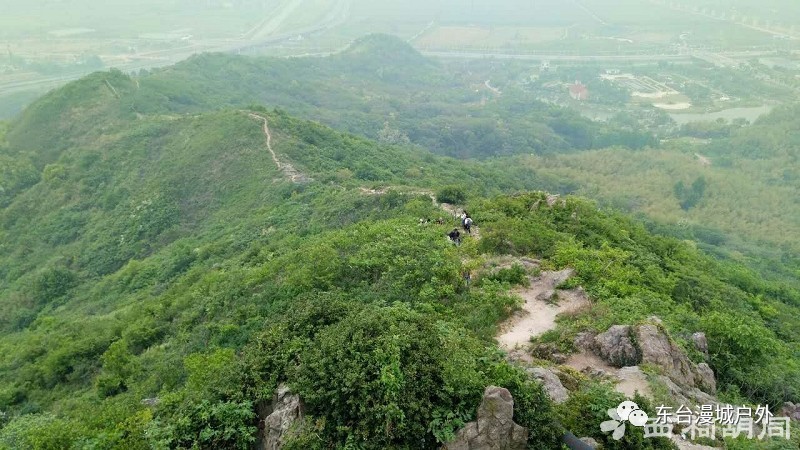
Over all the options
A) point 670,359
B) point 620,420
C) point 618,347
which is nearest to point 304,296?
point 618,347

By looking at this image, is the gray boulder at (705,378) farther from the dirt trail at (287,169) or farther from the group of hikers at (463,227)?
the dirt trail at (287,169)

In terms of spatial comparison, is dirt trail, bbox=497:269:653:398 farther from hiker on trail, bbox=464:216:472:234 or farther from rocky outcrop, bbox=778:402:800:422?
rocky outcrop, bbox=778:402:800:422

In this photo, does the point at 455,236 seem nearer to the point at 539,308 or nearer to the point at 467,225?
the point at 467,225

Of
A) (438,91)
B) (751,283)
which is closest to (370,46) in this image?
(438,91)

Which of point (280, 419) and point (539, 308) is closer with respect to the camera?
point (280, 419)

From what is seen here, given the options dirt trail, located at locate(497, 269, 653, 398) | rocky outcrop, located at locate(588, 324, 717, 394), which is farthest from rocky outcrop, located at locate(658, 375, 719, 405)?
dirt trail, located at locate(497, 269, 653, 398)

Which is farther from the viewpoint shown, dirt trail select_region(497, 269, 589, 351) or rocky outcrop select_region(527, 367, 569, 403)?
dirt trail select_region(497, 269, 589, 351)

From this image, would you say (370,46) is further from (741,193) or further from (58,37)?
(741,193)
